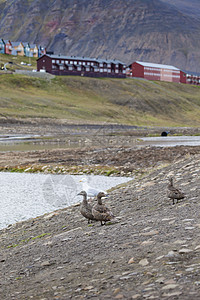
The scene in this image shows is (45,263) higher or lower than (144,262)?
lower

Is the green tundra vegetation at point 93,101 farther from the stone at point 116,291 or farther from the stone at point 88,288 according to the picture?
the stone at point 116,291

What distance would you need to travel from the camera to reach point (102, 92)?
577 feet

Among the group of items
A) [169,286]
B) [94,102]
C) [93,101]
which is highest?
[169,286]

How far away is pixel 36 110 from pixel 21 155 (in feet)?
240

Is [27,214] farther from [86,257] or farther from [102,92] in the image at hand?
[102,92]

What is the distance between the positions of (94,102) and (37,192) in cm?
13248

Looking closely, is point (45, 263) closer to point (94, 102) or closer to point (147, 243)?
point (147, 243)

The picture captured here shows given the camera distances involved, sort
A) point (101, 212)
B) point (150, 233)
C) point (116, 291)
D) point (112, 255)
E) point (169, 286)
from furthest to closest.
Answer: point (101, 212)
point (150, 233)
point (112, 255)
point (116, 291)
point (169, 286)

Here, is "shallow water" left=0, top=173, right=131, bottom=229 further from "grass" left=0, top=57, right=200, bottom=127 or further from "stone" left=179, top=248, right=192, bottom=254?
"grass" left=0, top=57, right=200, bottom=127

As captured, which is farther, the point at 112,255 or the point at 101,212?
the point at 101,212

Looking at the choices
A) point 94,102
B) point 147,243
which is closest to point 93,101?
point 94,102

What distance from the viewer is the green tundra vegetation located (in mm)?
125625

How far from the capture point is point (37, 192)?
93.4 feet

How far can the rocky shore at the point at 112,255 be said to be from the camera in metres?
7.95
